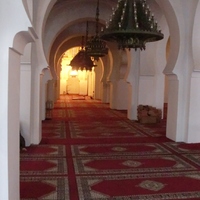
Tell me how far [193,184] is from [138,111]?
5.56 m

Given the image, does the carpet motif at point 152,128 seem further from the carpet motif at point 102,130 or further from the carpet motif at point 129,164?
the carpet motif at point 129,164

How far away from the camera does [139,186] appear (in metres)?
3.64

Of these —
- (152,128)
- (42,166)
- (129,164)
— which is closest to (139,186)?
(129,164)

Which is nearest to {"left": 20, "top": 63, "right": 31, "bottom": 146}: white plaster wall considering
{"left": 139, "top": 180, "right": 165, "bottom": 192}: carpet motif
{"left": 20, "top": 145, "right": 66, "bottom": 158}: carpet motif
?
{"left": 20, "top": 145, "right": 66, "bottom": 158}: carpet motif

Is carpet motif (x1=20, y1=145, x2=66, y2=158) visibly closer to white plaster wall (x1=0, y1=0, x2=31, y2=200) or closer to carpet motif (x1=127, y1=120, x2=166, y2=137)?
carpet motif (x1=127, y1=120, x2=166, y2=137)

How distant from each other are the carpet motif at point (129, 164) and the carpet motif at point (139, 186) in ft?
0.77

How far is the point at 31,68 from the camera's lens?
18.4 ft

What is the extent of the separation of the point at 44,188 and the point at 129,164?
154 centimetres

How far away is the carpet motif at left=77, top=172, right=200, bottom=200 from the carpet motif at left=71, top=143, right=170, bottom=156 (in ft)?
4.05

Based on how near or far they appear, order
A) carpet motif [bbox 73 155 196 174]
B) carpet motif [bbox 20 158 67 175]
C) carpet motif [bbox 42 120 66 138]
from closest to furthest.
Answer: carpet motif [bbox 20 158 67 175] → carpet motif [bbox 73 155 196 174] → carpet motif [bbox 42 120 66 138]

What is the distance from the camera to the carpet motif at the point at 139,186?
334 centimetres

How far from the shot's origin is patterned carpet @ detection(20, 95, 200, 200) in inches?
135

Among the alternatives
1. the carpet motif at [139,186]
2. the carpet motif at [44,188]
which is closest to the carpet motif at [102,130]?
the carpet motif at [139,186]

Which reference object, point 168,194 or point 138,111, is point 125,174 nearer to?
point 168,194
